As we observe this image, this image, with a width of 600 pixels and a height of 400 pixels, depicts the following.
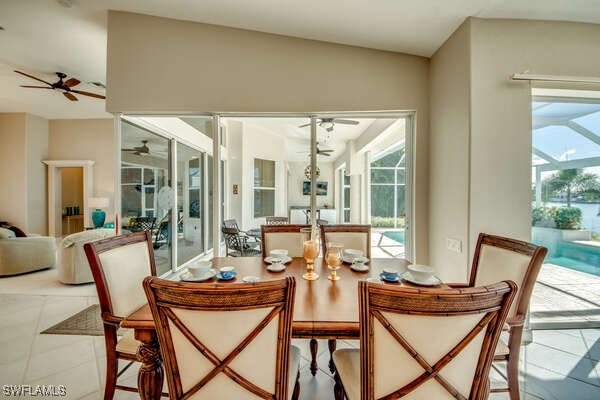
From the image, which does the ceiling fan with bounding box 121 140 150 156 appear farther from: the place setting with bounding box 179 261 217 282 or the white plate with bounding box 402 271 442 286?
the white plate with bounding box 402 271 442 286

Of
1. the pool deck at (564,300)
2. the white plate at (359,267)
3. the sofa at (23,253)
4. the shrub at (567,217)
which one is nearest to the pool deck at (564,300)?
the pool deck at (564,300)

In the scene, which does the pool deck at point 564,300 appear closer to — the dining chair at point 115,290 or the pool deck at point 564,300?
the pool deck at point 564,300

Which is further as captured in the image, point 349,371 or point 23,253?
point 23,253

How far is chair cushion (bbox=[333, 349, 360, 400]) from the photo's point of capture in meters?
1.22

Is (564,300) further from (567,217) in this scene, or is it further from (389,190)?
(389,190)

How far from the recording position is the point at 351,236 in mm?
2467

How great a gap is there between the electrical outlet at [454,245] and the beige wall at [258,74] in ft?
1.31

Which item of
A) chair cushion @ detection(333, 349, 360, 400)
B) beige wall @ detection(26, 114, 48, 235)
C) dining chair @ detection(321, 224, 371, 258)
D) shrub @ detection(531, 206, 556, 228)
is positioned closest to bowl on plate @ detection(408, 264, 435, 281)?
chair cushion @ detection(333, 349, 360, 400)

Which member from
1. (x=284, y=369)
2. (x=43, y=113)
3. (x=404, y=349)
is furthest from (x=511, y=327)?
(x=43, y=113)

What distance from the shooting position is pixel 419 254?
305 cm

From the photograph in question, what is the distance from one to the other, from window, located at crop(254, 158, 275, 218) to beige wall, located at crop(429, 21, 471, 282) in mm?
3735

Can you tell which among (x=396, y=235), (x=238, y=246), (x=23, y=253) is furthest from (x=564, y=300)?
(x=23, y=253)

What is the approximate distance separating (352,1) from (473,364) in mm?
2672

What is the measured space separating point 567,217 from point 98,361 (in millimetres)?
4500
